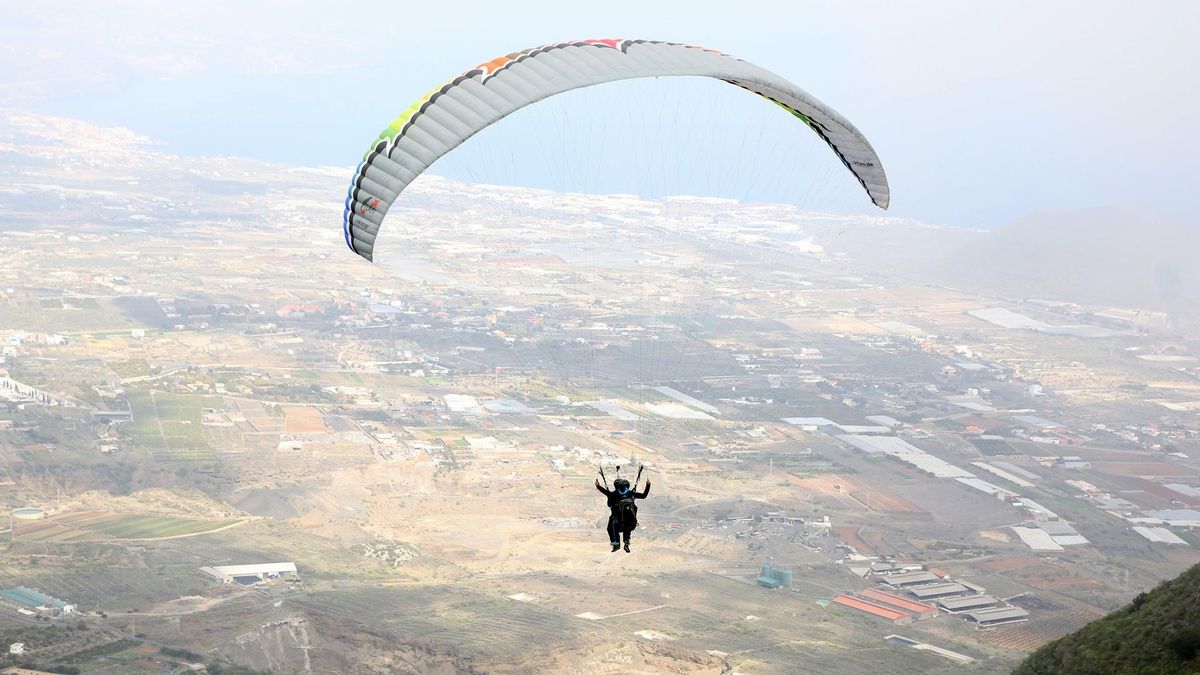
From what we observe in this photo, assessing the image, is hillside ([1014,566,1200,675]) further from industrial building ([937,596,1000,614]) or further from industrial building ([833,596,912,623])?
industrial building ([937,596,1000,614])

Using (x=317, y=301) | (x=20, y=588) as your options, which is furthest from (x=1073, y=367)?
(x=20, y=588)

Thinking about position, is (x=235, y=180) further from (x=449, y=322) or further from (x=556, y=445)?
(x=556, y=445)

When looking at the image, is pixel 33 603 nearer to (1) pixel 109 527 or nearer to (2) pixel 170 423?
(1) pixel 109 527

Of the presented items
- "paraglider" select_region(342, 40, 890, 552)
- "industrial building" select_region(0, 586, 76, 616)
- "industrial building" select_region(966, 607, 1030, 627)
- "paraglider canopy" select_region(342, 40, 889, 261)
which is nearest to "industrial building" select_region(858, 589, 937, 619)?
"industrial building" select_region(966, 607, 1030, 627)

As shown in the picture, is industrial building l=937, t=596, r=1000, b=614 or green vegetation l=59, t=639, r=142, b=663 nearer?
green vegetation l=59, t=639, r=142, b=663

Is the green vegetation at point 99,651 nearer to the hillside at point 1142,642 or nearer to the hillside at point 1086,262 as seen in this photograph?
the hillside at point 1142,642

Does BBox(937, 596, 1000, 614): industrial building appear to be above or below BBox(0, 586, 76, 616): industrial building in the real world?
above

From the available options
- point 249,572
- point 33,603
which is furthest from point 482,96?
point 249,572
